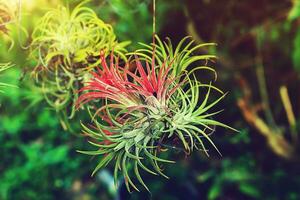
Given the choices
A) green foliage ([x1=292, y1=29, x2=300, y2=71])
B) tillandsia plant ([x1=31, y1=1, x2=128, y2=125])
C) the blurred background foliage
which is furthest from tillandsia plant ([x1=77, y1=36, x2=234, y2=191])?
green foliage ([x1=292, y1=29, x2=300, y2=71])

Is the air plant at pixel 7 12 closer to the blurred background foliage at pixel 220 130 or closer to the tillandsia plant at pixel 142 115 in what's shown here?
the tillandsia plant at pixel 142 115

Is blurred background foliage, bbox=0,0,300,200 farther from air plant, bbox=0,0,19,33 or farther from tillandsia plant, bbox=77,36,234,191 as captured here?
tillandsia plant, bbox=77,36,234,191

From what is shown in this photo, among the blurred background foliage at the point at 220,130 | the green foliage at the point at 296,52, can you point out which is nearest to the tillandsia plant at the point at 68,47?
the blurred background foliage at the point at 220,130

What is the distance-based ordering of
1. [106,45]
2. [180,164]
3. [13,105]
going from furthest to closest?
1. [13,105]
2. [180,164]
3. [106,45]

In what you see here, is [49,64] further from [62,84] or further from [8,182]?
[8,182]

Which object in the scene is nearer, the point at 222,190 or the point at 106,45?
the point at 106,45

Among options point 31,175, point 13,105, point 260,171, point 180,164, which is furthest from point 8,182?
point 260,171

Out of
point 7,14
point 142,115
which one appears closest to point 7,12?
point 7,14
